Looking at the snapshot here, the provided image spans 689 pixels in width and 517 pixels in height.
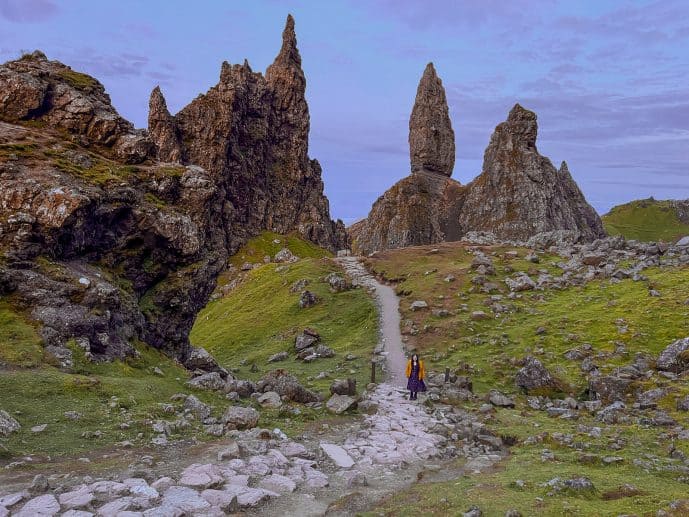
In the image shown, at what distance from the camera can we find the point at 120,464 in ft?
52.6

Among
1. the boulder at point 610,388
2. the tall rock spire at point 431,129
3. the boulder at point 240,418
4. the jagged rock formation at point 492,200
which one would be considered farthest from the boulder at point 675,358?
the tall rock spire at point 431,129

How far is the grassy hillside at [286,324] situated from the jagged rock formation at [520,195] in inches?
2259

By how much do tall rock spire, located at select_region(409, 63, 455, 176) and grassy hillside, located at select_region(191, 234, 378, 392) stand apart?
252 feet

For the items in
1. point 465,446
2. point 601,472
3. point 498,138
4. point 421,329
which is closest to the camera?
point 601,472

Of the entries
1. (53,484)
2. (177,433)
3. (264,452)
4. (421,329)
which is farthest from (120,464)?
(421,329)

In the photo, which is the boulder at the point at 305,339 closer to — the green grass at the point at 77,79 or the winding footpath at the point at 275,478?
the winding footpath at the point at 275,478

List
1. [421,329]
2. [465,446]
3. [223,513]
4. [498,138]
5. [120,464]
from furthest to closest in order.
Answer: [498,138], [421,329], [465,446], [120,464], [223,513]

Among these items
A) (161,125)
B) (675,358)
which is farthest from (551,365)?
(161,125)

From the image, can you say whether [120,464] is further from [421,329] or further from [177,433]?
[421,329]

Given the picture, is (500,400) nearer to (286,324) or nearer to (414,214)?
(286,324)

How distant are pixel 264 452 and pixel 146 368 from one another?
10627mm

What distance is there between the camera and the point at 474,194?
433ft

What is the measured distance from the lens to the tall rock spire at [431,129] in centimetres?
15012

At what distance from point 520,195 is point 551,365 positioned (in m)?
91.1
